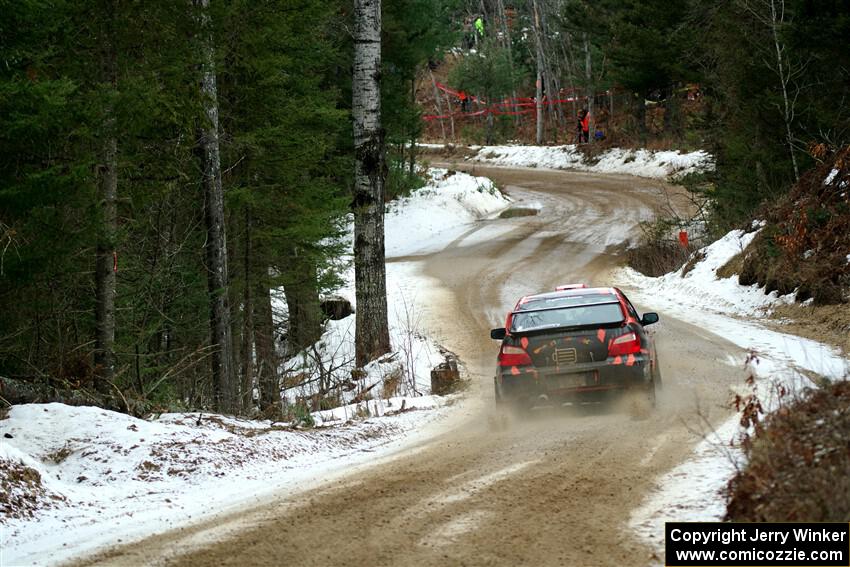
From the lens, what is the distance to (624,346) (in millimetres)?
10625

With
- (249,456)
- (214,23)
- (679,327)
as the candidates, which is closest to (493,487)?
(249,456)

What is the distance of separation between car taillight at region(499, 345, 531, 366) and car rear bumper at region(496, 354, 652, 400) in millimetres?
93

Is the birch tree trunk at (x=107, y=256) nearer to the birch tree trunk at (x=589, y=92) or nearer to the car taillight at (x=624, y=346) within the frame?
the car taillight at (x=624, y=346)

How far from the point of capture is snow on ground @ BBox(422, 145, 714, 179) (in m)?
43.7

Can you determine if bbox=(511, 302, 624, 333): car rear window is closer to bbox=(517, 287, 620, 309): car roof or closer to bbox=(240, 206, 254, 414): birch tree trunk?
bbox=(517, 287, 620, 309): car roof

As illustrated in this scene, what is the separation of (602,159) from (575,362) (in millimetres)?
42313

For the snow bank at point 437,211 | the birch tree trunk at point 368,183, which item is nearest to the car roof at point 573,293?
the birch tree trunk at point 368,183

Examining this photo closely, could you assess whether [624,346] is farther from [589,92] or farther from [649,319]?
[589,92]

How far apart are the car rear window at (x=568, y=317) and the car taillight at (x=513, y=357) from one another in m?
0.26

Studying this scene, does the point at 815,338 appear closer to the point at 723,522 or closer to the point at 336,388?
the point at 336,388

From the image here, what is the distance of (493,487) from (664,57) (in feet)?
120

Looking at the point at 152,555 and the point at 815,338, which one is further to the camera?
the point at 815,338

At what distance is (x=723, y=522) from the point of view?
18.9 feet

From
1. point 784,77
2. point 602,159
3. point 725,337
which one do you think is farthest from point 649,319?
point 602,159
